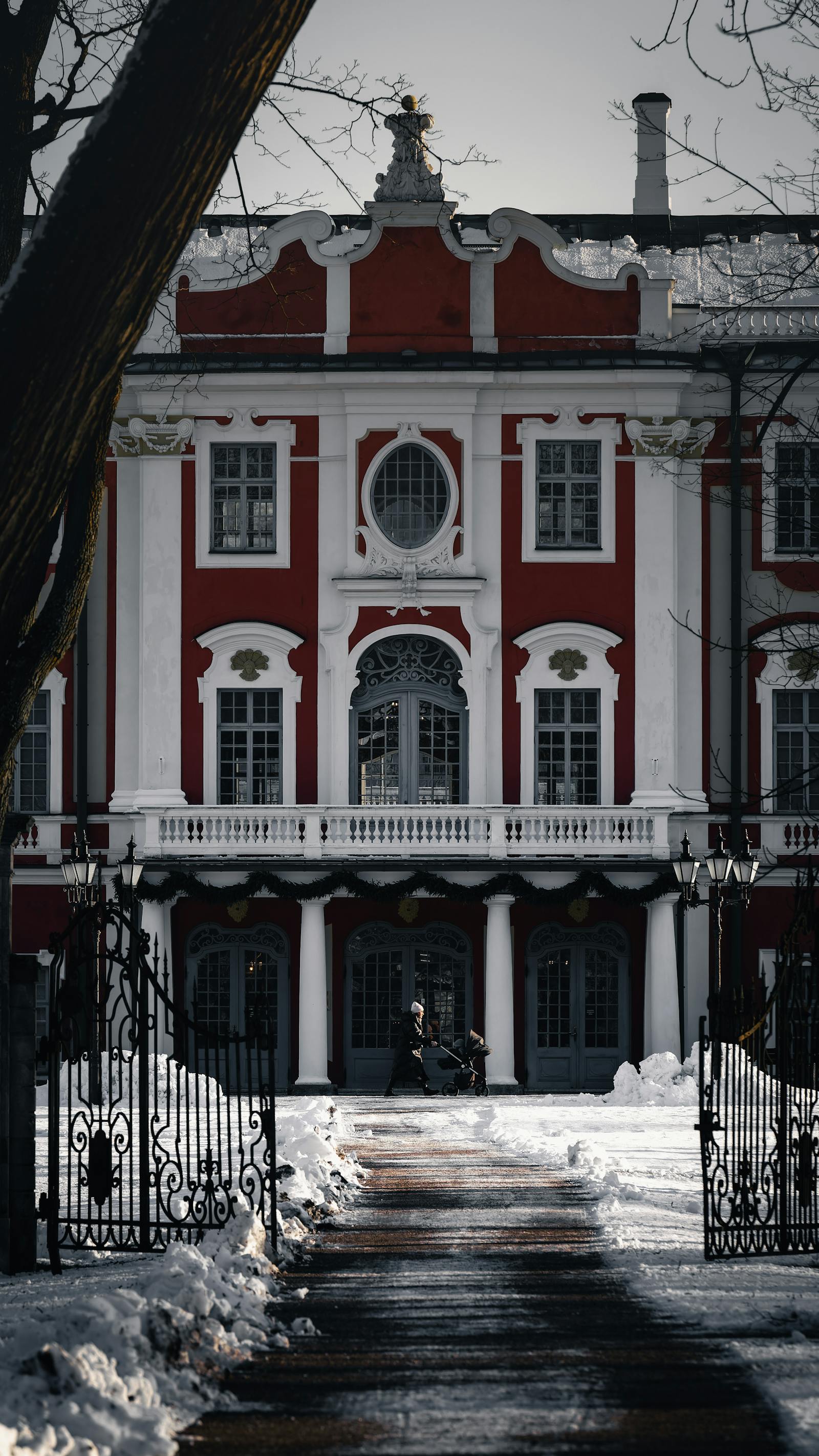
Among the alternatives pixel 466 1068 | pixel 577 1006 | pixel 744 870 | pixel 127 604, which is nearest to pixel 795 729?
pixel 577 1006

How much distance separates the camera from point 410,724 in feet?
105

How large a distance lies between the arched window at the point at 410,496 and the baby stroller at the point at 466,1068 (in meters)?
8.29

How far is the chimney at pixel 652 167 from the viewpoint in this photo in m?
35.4

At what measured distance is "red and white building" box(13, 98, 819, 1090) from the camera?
105 ft

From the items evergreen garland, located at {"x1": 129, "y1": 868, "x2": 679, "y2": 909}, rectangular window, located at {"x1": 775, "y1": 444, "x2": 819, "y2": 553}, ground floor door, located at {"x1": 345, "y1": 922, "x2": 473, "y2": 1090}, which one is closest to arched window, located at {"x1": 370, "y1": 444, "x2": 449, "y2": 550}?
rectangular window, located at {"x1": 775, "y1": 444, "x2": 819, "y2": 553}

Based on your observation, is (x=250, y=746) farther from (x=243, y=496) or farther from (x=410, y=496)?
(x=410, y=496)

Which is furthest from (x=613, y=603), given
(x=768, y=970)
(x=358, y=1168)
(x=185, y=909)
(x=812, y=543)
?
(x=358, y=1168)

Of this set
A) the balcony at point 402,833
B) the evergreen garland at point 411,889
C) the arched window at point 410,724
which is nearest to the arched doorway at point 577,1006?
the evergreen garland at point 411,889

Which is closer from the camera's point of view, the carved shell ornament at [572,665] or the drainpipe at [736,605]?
the drainpipe at [736,605]

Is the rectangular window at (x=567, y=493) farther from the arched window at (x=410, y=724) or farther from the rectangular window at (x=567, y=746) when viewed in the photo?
the arched window at (x=410, y=724)

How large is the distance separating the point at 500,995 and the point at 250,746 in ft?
19.1

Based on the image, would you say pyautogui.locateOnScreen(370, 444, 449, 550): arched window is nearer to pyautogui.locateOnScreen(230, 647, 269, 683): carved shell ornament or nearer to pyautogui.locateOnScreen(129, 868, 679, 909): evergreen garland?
pyautogui.locateOnScreen(230, 647, 269, 683): carved shell ornament

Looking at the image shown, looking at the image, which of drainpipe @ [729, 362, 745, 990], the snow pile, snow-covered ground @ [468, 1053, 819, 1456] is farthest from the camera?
drainpipe @ [729, 362, 745, 990]

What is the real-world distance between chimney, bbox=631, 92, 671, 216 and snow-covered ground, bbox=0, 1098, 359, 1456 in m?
27.2
